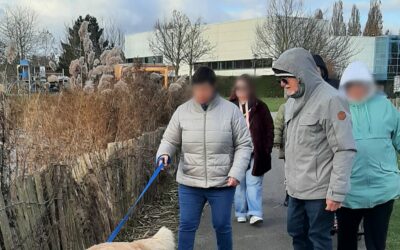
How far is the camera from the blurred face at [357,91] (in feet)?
11.5

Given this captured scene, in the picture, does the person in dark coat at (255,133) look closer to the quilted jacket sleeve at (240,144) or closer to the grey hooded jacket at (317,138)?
the quilted jacket sleeve at (240,144)

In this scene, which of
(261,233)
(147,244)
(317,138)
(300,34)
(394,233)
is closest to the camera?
(147,244)

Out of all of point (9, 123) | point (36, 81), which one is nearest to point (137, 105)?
point (36, 81)

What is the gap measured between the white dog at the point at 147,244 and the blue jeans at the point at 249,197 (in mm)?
2980

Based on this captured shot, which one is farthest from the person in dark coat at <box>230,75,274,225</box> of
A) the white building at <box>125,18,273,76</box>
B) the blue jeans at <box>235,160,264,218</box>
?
the white building at <box>125,18,273,76</box>

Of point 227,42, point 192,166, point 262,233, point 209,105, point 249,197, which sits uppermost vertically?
point 227,42

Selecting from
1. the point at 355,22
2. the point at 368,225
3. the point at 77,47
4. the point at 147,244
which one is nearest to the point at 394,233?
the point at 368,225

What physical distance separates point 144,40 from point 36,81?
5514 cm

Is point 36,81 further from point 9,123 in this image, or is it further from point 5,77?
point 9,123

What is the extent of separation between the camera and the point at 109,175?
4773mm

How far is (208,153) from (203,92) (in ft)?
1.74

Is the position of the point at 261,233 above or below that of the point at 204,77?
below

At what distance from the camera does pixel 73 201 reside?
3811mm

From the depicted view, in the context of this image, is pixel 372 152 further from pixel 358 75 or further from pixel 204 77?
pixel 204 77
